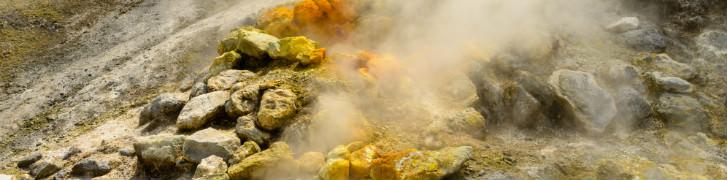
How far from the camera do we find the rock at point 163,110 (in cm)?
1405

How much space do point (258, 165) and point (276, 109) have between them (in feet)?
5.65

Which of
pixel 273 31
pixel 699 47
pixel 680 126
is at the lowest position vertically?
pixel 680 126

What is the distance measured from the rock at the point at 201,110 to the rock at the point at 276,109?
1228 mm

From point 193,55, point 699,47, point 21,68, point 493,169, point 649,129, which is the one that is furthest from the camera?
point 21,68

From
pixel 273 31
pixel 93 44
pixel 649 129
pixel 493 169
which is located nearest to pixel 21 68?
pixel 93 44

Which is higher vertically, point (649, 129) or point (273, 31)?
point (273, 31)

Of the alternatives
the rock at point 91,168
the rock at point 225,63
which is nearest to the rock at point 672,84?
the rock at point 225,63

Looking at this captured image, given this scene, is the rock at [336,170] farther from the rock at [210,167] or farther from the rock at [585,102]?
the rock at [585,102]

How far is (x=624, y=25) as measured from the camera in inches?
586

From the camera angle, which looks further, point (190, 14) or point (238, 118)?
point (190, 14)

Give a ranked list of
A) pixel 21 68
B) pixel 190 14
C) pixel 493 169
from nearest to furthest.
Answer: pixel 493 169, pixel 21 68, pixel 190 14

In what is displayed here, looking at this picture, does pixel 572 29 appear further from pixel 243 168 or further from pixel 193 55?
pixel 193 55

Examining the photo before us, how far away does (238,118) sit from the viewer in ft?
40.6

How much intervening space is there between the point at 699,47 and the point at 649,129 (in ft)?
12.9
